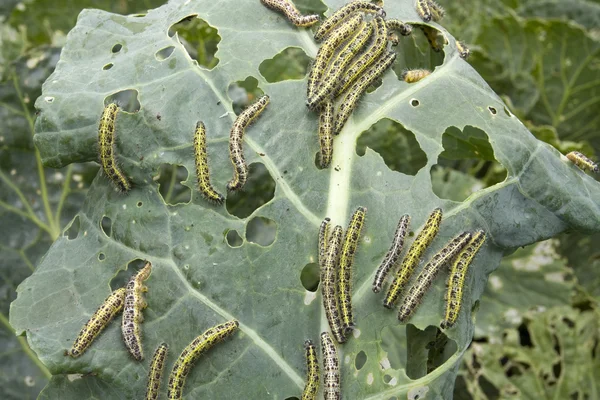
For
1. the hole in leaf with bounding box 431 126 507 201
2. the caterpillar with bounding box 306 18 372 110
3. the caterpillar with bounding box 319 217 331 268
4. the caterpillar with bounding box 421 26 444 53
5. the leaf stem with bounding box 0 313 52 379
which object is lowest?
the leaf stem with bounding box 0 313 52 379

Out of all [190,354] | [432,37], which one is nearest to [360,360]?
[190,354]

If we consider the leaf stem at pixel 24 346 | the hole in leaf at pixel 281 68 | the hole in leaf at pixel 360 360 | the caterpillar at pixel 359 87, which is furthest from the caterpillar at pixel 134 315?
the hole in leaf at pixel 281 68

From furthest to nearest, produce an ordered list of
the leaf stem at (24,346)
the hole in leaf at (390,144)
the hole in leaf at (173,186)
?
the hole in leaf at (390,144) → the leaf stem at (24,346) → the hole in leaf at (173,186)

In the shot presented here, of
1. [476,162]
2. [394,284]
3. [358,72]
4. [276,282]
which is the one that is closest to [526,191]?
[394,284]

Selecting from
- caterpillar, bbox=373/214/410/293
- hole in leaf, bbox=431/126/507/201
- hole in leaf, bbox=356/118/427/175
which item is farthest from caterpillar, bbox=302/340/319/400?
hole in leaf, bbox=356/118/427/175

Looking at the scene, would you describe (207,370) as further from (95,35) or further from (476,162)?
(476,162)

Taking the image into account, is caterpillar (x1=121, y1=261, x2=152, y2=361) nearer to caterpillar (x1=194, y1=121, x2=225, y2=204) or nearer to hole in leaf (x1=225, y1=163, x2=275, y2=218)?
caterpillar (x1=194, y1=121, x2=225, y2=204)

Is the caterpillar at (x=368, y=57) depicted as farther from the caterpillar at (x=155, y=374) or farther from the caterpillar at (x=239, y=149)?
the caterpillar at (x=155, y=374)
